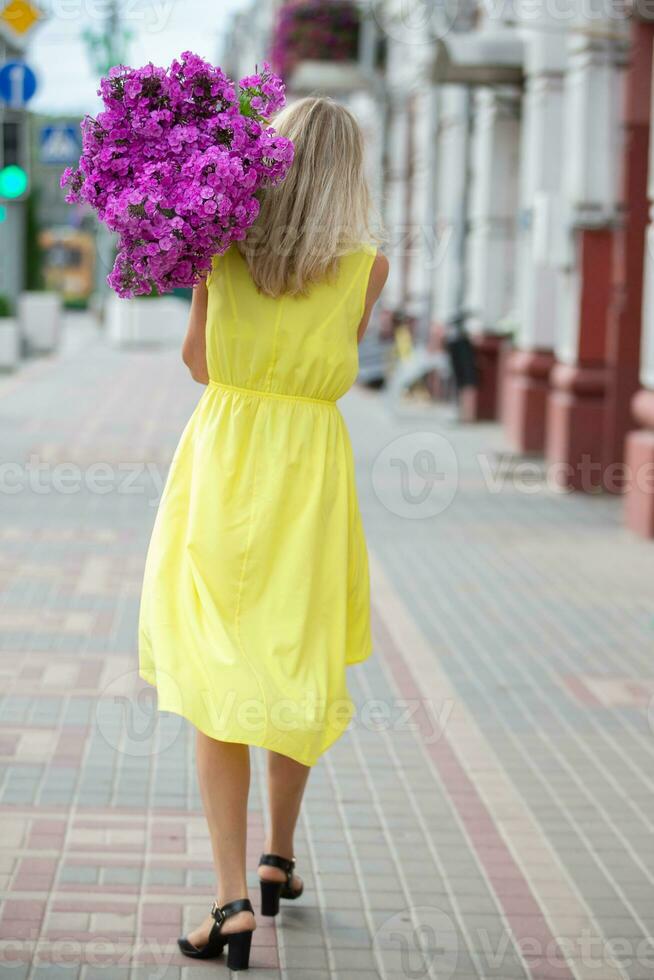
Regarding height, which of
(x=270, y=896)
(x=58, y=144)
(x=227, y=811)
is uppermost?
(x=58, y=144)

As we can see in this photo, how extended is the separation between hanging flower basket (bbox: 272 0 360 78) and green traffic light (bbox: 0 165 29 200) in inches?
417

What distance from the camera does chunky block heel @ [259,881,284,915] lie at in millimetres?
3840

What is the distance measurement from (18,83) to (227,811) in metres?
14.4

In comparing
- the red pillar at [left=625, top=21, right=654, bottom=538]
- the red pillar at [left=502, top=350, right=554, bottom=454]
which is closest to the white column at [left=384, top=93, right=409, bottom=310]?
the red pillar at [left=502, top=350, right=554, bottom=454]

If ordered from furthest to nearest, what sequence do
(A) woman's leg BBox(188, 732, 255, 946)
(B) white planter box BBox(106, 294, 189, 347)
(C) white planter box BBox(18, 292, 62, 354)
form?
(B) white planter box BBox(106, 294, 189, 347)
(C) white planter box BBox(18, 292, 62, 354)
(A) woman's leg BBox(188, 732, 255, 946)

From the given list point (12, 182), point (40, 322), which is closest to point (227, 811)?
point (12, 182)

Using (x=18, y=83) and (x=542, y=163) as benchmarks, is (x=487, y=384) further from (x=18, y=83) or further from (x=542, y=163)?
(x=18, y=83)

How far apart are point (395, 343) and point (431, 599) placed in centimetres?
1461

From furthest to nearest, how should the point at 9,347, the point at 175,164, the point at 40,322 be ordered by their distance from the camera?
1. the point at 40,322
2. the point at 9,347
3. the point at 175,164

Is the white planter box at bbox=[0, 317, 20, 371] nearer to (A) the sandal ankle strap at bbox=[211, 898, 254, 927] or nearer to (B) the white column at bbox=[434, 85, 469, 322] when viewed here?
(B) the white column at bbox=[434, 85, 469, 322]

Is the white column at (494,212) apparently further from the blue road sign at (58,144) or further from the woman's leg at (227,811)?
the woman's leg at (227,811)

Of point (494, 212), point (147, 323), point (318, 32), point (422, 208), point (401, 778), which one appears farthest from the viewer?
point (147, 323)

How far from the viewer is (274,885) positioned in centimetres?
384

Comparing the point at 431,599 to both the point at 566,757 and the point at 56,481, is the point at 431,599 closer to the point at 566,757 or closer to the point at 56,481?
the point at 566,757
